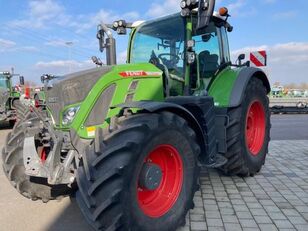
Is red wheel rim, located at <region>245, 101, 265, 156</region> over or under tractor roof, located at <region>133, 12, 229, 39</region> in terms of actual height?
under

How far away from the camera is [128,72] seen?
149 inches

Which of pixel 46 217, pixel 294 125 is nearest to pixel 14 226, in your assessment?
pixel 46 217

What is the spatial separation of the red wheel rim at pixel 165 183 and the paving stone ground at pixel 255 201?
0.39m

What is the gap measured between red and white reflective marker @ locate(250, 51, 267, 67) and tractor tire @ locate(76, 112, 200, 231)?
5.49 m

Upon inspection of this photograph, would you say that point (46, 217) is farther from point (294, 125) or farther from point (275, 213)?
point (294, 125)

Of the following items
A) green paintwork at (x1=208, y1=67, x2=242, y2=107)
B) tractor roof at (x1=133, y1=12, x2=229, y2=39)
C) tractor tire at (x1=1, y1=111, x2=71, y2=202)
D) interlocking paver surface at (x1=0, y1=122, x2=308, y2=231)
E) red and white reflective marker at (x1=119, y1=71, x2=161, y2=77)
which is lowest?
interlocking paver surface at (x1=0, y1=122, x2=308, y2=231)

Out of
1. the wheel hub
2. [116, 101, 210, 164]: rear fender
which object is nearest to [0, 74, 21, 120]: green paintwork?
[116, 101, 210, 164]: rear fender

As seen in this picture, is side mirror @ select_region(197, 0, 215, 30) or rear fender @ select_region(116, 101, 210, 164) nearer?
rear fender @ select_region(116, 101, 210, 164)

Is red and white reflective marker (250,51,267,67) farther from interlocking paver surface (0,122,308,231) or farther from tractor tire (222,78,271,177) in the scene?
interlocking paver surface (0,122,308,231)

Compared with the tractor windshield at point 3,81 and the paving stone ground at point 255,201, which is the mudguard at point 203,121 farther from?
the tractor windshield at point 3,81

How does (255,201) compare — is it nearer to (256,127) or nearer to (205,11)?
(256,127)

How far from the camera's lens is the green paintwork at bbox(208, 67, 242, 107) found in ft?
16.0

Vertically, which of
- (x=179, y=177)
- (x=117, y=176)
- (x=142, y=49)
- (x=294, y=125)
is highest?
(x=142, y=49)

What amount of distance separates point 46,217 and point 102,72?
6.18 feet
